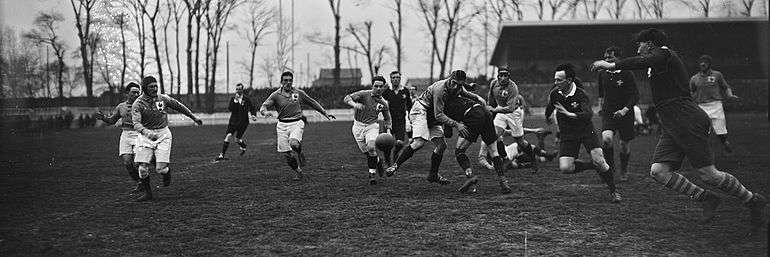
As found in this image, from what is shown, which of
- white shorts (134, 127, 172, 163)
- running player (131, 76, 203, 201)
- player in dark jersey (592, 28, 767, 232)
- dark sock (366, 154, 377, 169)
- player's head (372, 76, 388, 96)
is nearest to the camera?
player in dark jersey (592, 28, 767, 232)

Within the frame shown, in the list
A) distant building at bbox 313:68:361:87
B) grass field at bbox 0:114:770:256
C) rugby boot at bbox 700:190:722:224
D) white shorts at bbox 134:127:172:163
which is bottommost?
grass field at bbox 0:114:770:256

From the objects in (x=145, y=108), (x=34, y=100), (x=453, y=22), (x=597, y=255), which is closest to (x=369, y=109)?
(x=145, y=108)

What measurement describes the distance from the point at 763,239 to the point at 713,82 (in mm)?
6995

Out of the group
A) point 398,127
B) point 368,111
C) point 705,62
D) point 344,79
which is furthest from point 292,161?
point 344,79

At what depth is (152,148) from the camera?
29.0 ft

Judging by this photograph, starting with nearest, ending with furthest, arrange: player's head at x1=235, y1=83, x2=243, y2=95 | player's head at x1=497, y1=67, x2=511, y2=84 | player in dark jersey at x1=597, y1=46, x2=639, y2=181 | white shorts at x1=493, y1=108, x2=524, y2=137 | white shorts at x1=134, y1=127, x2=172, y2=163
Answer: white shorts at x1=134, y1=127, x2=172, y2=163
player in dark jersey at x1=597, y1=46, x2=639, y2=181
player's head at x1=497, y1=67, x2=511, y2=84
white shorts at x1=493, y1=108, x2=524, y2=137
player's head at x1=235, y1=83, x2=243, y2=95

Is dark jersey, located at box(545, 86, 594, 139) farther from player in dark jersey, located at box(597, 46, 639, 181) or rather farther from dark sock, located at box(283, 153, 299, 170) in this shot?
dark sock, located at box(283, 153, 299, 170)

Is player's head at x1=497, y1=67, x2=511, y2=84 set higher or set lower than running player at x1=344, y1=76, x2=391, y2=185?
higher

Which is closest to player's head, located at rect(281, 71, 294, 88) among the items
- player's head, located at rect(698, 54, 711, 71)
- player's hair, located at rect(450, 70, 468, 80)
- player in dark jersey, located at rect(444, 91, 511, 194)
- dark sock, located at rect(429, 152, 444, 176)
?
dark sock, located at rect(429, 152, 444, 176)

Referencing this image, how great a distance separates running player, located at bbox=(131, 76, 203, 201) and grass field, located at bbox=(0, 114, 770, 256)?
1.59 feet

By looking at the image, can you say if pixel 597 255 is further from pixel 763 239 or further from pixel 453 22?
pixel 453 22

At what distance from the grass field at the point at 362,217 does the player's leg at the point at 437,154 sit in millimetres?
176

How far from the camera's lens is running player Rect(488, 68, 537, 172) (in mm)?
10312

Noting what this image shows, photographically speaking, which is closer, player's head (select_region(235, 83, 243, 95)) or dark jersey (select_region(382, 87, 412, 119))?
dark jersey (select_region(382, 87, 412, 119))
